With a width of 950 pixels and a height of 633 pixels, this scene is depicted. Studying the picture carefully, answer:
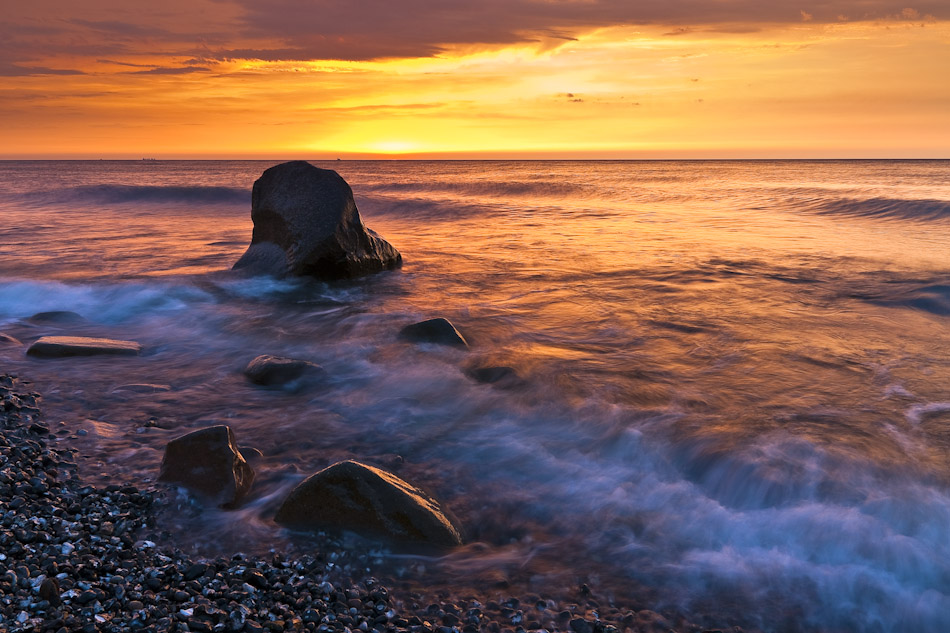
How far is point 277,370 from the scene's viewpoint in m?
6.67

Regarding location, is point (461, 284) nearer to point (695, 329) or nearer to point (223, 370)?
point (695, 329)

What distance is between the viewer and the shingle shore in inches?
116

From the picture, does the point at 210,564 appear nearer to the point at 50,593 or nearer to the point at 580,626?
the point at 50,593

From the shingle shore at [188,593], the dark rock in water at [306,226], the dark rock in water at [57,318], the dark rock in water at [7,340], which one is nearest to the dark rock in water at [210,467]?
the shingle shore at [188,593]

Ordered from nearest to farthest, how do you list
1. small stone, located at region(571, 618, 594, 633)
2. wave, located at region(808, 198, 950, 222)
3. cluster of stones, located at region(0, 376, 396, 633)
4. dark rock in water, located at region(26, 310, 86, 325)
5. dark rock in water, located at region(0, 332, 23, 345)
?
cluster of stones, located at region(0, 376, 396, 633) → small stone, located at region(571, 618, 594, 633) → dark rock in water, located at region(0, 332, 23, 345) → dark rock in water, located at region(26, 310, 86, 325) → wave, located at region(808, 198, 950, 222)

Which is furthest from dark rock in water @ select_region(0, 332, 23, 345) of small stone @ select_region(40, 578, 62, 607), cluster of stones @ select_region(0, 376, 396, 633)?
small stone @ select_region(40, 578, 62, 607)

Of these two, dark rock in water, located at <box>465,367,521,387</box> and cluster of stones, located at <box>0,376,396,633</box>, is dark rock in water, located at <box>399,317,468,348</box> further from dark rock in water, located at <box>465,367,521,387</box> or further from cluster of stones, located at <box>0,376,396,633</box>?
cluster of stones, located at <box>0,376,396,633</box>

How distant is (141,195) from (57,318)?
2875 cm

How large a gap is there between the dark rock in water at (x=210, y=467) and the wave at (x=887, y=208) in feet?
75.4

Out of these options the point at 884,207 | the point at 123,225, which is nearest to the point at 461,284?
the point at 123,225

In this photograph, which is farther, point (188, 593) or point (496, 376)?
point (496, 376)

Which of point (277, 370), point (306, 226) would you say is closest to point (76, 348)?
point (277, 370)

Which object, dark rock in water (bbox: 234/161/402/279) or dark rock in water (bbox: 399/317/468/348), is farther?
dark rock in water (bbox: 234/161/402/279)

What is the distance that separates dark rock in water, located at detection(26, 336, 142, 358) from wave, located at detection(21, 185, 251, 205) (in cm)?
2618
